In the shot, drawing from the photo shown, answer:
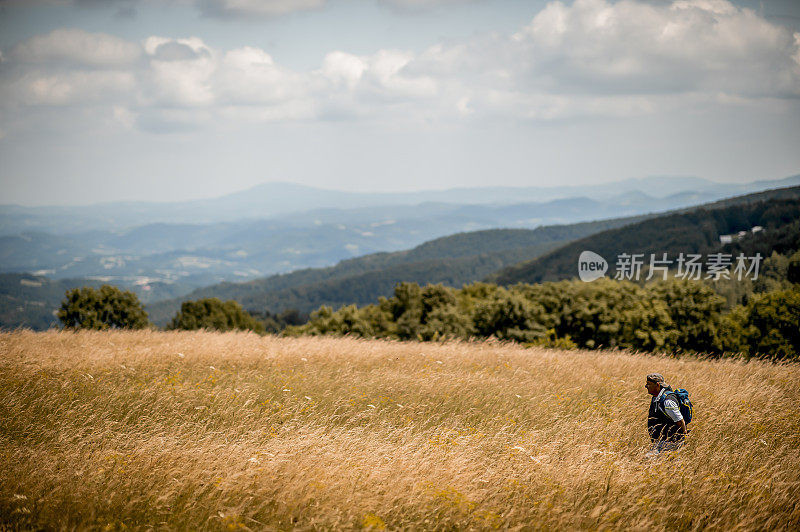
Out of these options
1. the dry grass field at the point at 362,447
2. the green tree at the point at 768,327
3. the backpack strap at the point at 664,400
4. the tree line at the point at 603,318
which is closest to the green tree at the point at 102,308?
the tree line at the point at 603,318

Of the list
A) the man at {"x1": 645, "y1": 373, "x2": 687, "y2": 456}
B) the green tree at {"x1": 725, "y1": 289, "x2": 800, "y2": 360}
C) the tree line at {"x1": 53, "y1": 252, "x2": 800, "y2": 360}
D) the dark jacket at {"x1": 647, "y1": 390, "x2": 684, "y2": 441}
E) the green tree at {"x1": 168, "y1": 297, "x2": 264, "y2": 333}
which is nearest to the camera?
the man at {"x1": 645, "y1": 373, "x2": 687, "y2": 456}

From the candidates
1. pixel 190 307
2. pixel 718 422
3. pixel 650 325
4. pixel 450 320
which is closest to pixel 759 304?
pixel 650 325

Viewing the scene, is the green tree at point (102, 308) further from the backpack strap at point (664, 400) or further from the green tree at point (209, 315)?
the backpack strap at point (664, 400)

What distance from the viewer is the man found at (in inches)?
267

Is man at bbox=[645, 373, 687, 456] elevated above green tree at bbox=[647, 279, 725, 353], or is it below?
above

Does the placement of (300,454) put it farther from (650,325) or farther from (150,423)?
(650,325)

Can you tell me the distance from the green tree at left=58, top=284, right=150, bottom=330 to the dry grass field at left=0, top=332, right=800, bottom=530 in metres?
45.2

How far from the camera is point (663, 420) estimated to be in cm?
703

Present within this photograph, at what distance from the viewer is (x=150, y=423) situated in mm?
6883

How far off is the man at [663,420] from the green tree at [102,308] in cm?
5184

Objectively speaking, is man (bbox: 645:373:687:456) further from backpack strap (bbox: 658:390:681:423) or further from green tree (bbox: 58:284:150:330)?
green tree (bbox: 58:284:150:330)

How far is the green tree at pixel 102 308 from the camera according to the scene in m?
49.6

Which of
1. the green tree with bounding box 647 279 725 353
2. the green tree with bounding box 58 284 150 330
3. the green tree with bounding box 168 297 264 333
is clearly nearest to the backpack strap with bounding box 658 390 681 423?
the green tree with bounding box 647 279 725 353
